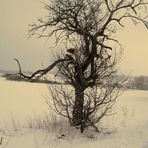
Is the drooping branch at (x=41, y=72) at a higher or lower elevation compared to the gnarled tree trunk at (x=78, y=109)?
higher

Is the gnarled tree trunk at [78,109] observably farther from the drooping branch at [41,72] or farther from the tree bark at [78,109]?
the drooping branch at [41,72]

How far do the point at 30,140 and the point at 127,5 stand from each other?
675 cm

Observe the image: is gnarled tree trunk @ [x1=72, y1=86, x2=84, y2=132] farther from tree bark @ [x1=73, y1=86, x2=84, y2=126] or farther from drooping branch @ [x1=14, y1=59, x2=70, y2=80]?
drooping branch @ [x1=14, y1=59, x2=70, y2=80]

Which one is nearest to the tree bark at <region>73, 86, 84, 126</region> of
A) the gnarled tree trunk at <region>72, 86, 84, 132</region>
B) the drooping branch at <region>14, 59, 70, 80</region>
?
the gnarled tree trunk at <region>72, 86, 84, 132</region>

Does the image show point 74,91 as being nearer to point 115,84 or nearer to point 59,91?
point 59,91

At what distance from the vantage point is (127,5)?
1561 cm

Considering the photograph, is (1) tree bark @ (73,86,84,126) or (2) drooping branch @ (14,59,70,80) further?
(2) drooping branch @ (14,59,70,80)

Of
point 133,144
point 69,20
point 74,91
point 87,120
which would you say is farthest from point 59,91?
point 133,144

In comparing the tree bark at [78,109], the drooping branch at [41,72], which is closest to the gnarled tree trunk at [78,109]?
the tree bark at [78,109]

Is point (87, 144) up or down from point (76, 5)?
down

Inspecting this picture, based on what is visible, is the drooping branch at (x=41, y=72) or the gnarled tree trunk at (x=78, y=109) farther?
the drooping branch at (x=41, y=72)

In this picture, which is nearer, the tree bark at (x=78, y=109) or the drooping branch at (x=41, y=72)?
the tree bark at (x=78, y=109)

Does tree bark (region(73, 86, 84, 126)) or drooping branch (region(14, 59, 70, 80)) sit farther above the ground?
drooping branch (region(14, 59, 70, 80))

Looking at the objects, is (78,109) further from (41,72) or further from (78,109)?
(41,72)
